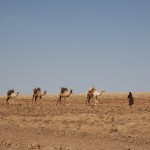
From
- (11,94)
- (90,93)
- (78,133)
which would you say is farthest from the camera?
(11,94)

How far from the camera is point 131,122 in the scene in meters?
22.6

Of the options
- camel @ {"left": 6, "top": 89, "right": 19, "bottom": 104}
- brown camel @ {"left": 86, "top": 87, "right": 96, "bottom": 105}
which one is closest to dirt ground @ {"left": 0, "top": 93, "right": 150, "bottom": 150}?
brown camel @ {"left": 86, "top": 87, "right": 96, "bottom": 105}

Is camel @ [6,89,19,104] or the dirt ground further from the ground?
camel @ [6,89,19,104]

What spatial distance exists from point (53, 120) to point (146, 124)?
19.1 ft

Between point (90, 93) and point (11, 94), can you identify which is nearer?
point (90, 93)

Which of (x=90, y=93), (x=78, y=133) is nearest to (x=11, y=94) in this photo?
(x=90, y=93)

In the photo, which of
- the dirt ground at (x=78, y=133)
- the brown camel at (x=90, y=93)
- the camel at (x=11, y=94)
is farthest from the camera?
the camel at (x=11, y=94)

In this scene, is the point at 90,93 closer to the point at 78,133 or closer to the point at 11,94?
the point at 11,94

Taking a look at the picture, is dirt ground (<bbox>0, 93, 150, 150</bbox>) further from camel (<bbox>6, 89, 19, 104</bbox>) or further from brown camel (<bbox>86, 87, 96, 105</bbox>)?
camel (<bbox>6, 89, 19, 104</bbox>)

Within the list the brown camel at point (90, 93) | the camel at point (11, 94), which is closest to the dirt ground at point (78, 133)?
the brown camel at point (90, 93)

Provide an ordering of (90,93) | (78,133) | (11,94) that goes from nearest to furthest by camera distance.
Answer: (78,133)
(90,93)
(11,94)

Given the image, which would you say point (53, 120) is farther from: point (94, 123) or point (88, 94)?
point (88, 94)

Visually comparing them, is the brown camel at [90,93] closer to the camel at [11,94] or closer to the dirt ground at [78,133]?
the camel at [11,94]

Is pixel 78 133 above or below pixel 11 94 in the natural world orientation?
below
